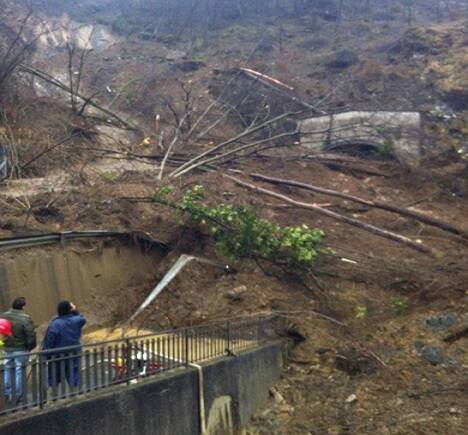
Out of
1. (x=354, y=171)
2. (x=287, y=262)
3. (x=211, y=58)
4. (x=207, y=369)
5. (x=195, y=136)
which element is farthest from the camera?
(x=211, y=58)

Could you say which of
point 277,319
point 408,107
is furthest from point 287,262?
point 408,107

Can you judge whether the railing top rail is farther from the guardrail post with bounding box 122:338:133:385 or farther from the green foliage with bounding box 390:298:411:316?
the green foliage with bounding box 390:298:411:316

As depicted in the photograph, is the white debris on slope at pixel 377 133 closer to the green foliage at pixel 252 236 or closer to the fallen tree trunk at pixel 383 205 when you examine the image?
the fallen tree trunk at pixel 383 205

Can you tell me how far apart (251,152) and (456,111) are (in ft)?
23.9

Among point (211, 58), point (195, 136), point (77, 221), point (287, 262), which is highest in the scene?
point (211, 58)

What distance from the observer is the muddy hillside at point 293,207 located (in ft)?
31.3

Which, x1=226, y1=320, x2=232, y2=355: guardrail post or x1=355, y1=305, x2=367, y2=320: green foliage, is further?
x1=355, y1=305, x2=367, y2=320: green foliage

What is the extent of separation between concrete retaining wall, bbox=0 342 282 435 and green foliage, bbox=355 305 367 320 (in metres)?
1.52

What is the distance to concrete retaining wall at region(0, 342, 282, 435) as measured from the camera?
562 centimetres

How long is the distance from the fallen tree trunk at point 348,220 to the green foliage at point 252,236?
5.64ft

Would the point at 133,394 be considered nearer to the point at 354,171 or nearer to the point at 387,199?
the point at 387,199

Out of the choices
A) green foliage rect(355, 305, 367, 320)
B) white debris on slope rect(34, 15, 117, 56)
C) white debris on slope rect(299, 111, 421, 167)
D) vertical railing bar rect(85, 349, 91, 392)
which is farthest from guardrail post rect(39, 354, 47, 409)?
white debris on slope rect(34, 15, 117, 56)

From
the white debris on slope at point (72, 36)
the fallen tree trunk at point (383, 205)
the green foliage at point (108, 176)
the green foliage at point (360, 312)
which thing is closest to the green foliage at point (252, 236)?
the green foliage at point (360, 312)

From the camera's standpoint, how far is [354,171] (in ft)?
53.7
